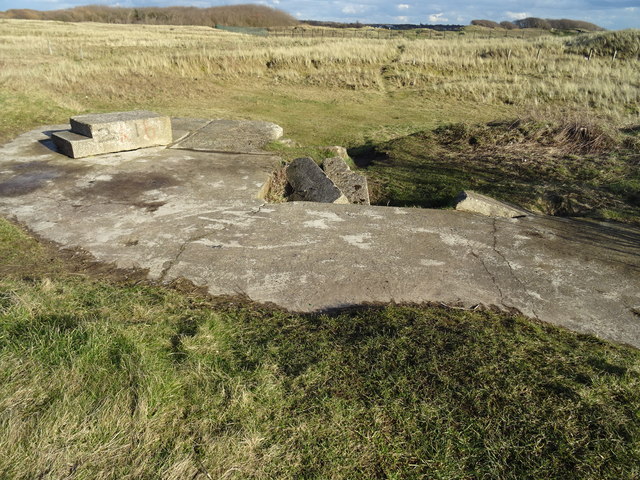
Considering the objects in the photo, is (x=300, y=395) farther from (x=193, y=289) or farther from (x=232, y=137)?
(x=232, y=137)

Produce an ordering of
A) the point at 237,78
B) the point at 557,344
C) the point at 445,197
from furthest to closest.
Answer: the point at 237,78 → the point at 445,197 → the point at 557,344

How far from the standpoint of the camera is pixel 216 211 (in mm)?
4957

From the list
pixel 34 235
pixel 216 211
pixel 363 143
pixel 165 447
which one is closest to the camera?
pixel 165 447

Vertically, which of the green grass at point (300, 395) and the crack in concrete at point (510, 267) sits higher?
the green grass at point (300, 395)

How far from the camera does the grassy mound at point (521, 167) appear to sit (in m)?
6.25

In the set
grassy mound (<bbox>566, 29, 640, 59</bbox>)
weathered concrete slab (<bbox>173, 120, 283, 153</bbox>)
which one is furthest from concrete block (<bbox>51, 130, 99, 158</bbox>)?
grassy mound (<bbox>566, 29, 640, 59</bbox>)

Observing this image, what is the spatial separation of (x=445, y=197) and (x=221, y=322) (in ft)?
13.4

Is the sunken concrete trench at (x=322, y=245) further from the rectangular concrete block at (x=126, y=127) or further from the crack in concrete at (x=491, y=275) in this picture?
the rectangular concrete block at (x=126, y=127)

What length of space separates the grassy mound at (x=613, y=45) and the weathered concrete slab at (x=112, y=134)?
81.5 feet

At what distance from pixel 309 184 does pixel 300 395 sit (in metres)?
3.88

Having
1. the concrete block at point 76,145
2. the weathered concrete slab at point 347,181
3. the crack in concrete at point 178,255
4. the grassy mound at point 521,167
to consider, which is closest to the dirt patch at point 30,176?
the concrete block at point 76,145

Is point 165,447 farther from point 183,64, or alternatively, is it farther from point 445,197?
point 183,64

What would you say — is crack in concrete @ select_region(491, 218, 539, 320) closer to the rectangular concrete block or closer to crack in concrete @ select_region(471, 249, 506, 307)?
crack in concrete @ select_region(471, 249, 506, 307)

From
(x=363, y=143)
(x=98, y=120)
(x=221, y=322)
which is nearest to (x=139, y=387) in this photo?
(x=221, y=322)
